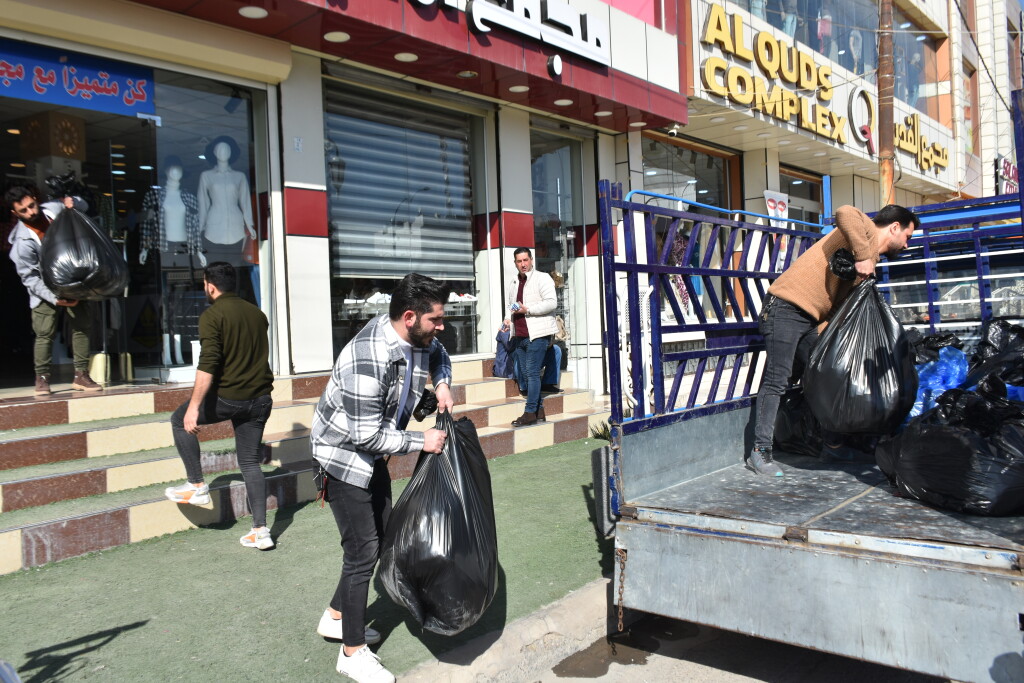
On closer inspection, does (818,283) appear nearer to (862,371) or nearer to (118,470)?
(862,371)

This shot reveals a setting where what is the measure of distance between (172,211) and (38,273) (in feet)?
5.39

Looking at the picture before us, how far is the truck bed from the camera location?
3.00 metres

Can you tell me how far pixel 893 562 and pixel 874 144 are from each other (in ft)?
51.6

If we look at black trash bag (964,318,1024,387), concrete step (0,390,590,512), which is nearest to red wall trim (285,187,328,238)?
concrete step (0,390,590,512)

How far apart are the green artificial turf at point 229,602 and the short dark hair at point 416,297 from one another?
4.96 feet

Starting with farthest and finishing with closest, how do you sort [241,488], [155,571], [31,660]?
1. [241,488]
2. [155,571]
3. [31,660]

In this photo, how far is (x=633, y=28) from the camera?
10258 mm

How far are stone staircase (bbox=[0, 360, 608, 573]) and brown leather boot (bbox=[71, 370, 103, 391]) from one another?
0.16 meters

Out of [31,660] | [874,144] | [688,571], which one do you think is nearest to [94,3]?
[31,660]

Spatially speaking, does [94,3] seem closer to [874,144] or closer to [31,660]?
[31,660]

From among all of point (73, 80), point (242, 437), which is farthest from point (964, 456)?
point (73, 80)

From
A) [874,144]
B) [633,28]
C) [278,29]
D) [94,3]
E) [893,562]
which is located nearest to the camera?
[893,562]

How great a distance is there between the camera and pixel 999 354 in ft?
14.7

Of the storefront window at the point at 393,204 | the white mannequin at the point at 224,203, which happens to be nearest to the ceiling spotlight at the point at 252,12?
the white mannequin at the point at 224,203
